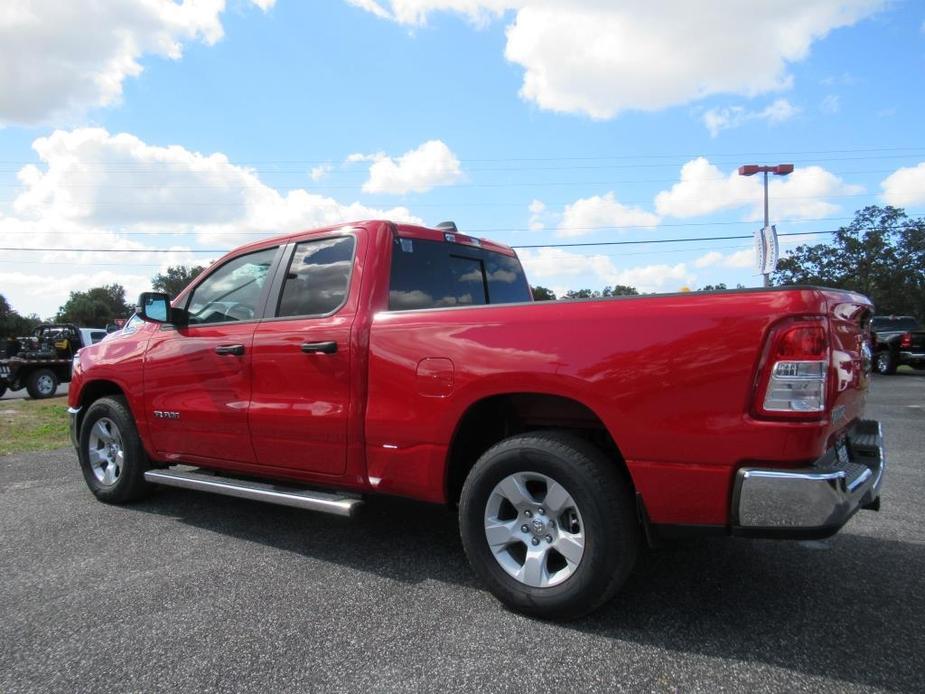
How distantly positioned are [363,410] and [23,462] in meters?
5.34

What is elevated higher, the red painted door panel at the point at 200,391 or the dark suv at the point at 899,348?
the red painted door panel at the point at 200,391

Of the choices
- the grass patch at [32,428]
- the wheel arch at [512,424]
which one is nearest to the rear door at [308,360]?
the wheel arch at [512,424]

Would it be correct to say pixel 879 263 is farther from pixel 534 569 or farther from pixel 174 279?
pixel 174 279

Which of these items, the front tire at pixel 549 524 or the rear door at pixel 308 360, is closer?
the front tire at pixel 549 524

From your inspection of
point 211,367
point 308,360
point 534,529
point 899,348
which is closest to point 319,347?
point 308,360

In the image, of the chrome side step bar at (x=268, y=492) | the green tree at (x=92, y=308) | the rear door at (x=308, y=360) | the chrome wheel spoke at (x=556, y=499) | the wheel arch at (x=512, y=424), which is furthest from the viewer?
the green tree at (x=92, y=308)

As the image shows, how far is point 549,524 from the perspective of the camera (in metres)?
2.89

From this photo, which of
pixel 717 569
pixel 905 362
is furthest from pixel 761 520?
pixel 905 362

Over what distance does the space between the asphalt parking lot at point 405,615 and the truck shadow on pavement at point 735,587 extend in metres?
0.01

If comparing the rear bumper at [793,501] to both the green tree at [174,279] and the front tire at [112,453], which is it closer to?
the front tire at [112,453]

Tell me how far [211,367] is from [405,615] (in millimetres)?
2090

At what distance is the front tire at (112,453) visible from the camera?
15.7ft

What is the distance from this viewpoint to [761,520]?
95.0 inches

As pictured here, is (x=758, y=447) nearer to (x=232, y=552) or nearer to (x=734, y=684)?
(x=734, y=684)
